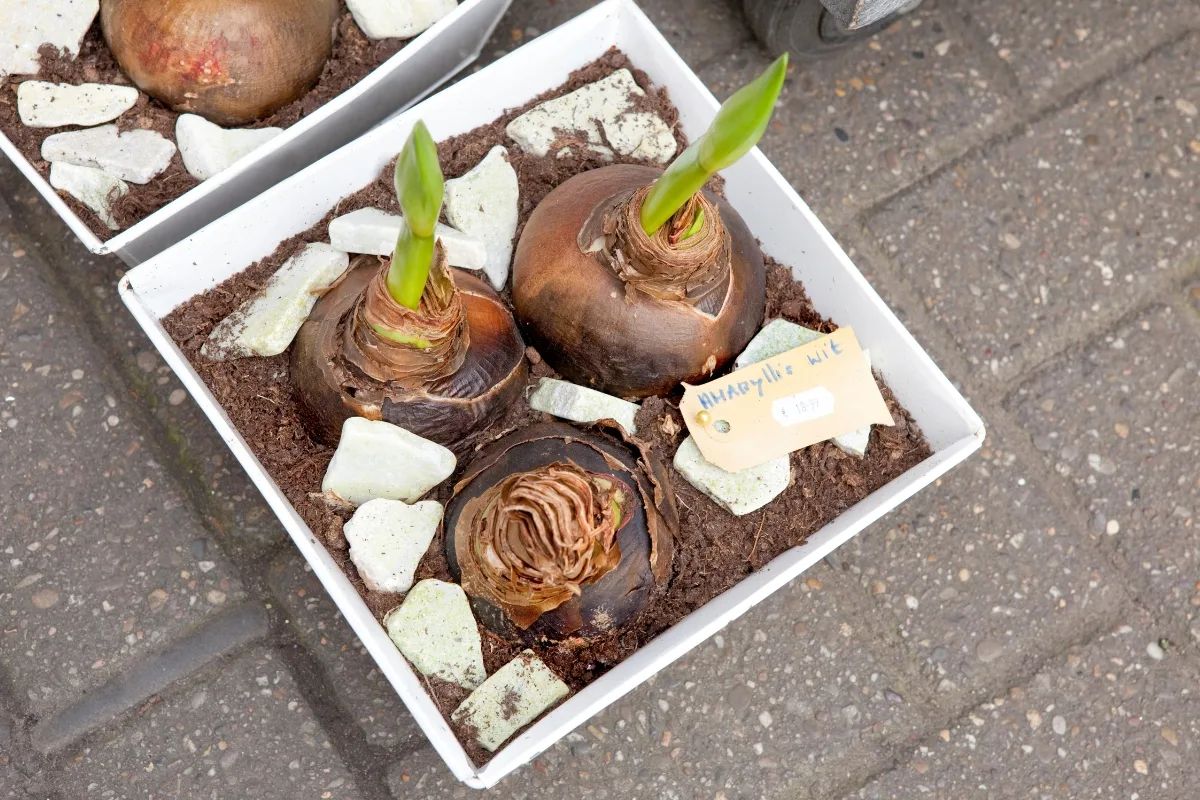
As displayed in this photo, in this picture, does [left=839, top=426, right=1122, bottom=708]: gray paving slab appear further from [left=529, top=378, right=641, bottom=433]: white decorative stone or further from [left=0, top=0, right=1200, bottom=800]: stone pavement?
[left=529, top=378, right=641, bottom=433]: white decorative stone

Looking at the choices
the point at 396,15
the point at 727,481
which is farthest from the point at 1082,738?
the point at 396,15

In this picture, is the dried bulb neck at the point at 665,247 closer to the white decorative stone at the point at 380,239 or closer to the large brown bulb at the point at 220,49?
the white decorative stone at the point at 380,239

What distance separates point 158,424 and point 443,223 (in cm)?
47

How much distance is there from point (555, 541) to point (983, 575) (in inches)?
33.3

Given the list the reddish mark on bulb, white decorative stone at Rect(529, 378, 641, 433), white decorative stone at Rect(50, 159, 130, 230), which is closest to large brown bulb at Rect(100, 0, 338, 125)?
the reddish mark on bulb

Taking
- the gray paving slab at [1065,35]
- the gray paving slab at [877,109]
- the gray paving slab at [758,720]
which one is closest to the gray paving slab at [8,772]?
the gray paving slab at [758,720]

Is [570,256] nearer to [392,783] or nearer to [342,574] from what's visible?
[342,574]

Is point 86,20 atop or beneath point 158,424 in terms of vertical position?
atop

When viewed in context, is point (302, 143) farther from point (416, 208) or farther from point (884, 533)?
A: point (884, 533)

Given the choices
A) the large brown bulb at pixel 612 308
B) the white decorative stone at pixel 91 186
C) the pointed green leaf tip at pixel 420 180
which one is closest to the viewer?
the pointed green leaf tip at pixel 420 180

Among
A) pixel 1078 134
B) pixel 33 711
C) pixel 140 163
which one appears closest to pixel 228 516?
pixel 33 711

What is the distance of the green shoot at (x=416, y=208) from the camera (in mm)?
575

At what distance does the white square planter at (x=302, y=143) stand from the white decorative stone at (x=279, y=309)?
10cm

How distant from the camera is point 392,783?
1.23m
